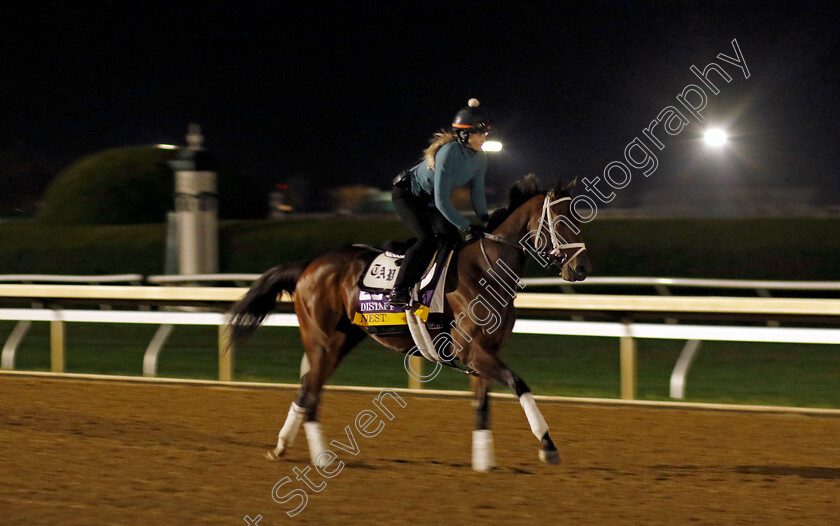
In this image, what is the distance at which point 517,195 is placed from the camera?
5633 millimetres

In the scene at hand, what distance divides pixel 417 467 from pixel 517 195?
59.2 inches

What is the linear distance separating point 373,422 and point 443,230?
5.86 feet

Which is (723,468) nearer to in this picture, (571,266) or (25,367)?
(571,266)

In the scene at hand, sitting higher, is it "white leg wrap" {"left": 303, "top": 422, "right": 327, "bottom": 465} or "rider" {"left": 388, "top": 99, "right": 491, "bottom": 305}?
"rider" {"left": 388, "top": 99, "right": 491, "bottom": 305}

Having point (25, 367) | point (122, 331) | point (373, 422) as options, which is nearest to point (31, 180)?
point (122, 331)

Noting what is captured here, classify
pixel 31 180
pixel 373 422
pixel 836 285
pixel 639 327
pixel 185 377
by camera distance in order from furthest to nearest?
pixel 31 180 → pixel 836 285 → pixel 185 377 → pixel 639 327 → pixel 373 422

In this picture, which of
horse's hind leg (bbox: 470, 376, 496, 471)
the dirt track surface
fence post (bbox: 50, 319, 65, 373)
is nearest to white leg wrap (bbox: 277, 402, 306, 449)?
the dirt track surface

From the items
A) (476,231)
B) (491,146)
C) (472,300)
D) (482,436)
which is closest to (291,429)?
(482,436)

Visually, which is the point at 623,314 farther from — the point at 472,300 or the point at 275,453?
the point at 275,453

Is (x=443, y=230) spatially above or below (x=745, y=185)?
below

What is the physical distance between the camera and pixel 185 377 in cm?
963

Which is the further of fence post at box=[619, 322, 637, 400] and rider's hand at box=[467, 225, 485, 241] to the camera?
fence post at box=[619, 322, 637, 400]

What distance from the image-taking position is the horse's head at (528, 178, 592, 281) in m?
5.27

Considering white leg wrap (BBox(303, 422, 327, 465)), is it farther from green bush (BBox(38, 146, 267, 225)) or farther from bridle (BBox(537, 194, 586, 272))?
green bush (BBox(38, 146, 267, 225))
